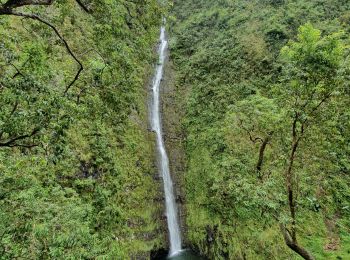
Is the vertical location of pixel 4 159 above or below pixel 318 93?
below

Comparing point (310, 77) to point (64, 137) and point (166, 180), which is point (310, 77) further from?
point (166, 180)

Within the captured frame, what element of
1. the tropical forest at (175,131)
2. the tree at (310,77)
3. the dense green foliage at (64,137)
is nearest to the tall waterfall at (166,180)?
the tropical forest at (175,131)

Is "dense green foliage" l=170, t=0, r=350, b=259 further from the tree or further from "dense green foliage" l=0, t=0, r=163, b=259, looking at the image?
"dense green foliage" l=0, t=0, r=163, b=259

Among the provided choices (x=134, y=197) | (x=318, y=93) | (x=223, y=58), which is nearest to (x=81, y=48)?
(x=134, y=197)

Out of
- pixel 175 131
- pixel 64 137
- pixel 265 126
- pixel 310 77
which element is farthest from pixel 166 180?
pixel 310 77

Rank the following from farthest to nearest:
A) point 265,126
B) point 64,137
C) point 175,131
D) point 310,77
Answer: point 175,131 → point 265,126 → point 64,137 → point 310,77

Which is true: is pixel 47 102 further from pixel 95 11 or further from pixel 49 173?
pixel 49 173

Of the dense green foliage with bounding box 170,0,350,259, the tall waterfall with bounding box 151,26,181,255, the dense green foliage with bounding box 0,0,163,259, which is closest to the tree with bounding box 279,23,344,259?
the dense green foliage with bounding box 170,0,350,259
